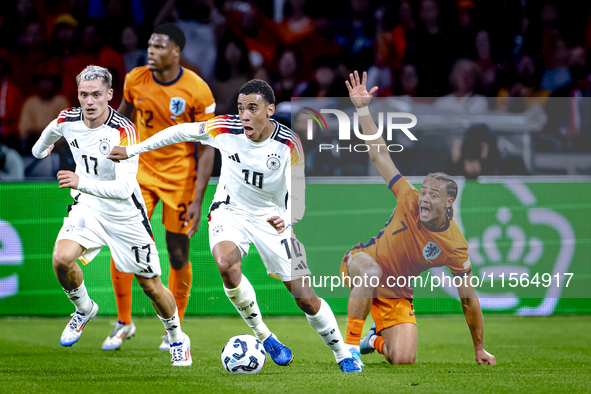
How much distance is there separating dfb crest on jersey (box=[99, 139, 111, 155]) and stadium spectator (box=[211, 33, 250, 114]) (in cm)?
320

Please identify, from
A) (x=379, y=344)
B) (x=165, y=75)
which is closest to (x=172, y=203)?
(x=165, y=75)

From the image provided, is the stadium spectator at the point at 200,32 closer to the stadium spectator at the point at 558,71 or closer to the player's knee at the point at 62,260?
the player's knee at the point at 62,260

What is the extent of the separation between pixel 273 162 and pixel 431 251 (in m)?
1.49

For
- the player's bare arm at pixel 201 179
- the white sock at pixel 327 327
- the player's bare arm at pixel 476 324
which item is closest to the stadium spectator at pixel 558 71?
the player's bare arm at pixel 476 324

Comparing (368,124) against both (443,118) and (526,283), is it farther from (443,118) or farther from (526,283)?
(526,283)

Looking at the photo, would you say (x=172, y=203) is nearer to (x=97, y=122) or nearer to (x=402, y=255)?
(x=97, y=122)

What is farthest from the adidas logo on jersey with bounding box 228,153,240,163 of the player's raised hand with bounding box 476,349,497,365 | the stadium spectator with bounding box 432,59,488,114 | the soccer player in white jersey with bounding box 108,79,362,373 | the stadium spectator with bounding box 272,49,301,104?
the stadium spectator with bounding box 272,49,301,104

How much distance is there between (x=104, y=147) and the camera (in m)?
5.18

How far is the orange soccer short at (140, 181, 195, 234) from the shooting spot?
20.0 ft

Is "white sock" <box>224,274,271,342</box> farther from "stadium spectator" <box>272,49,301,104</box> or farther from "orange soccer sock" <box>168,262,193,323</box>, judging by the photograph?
"stadium spectator" <box>272,49,301,104</box>

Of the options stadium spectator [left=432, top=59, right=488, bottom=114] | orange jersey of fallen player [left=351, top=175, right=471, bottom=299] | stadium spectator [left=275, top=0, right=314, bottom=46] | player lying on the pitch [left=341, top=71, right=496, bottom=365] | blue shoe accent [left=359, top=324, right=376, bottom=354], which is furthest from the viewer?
stadium spectator [left=275, top=0, right=314, bottom=46]

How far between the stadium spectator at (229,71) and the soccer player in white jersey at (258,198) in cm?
335

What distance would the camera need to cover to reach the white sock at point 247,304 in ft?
16.1

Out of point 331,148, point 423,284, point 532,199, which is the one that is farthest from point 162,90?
point 532,199
